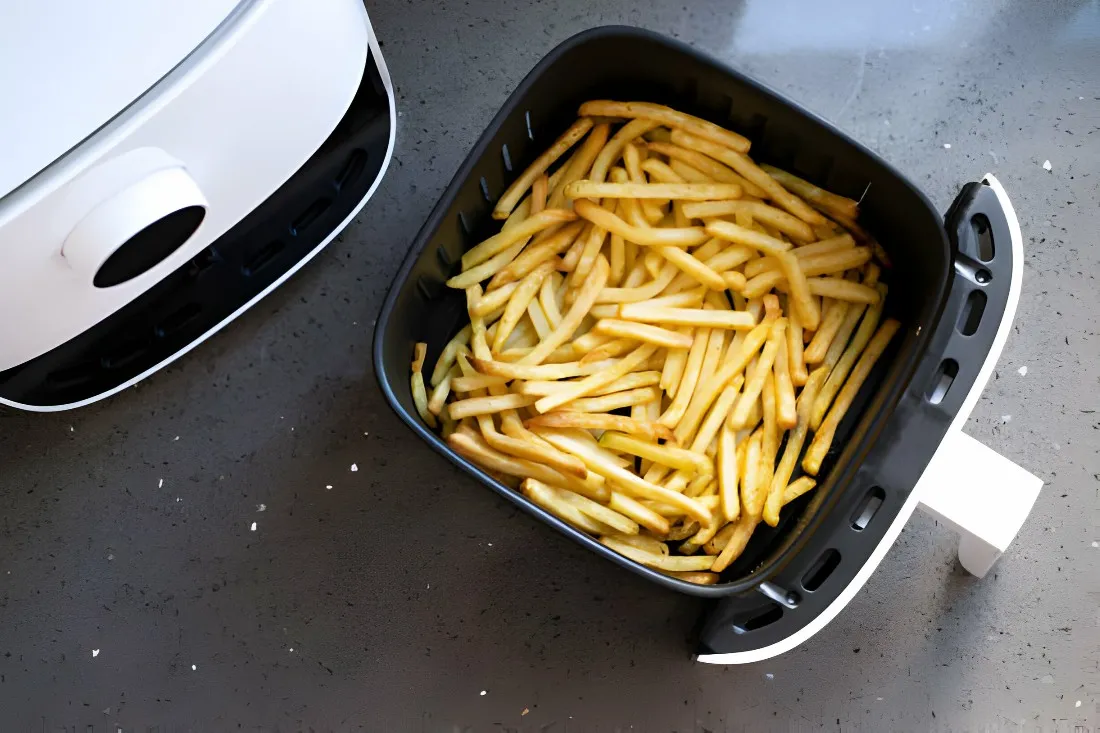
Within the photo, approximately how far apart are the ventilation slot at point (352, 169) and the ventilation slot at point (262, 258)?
103 mm

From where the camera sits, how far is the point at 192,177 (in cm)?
77

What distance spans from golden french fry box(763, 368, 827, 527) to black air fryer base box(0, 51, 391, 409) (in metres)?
0.58

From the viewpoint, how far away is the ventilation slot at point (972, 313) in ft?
3.20

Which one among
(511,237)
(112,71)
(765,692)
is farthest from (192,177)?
(765,692)

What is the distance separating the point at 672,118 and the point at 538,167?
0.17 meters

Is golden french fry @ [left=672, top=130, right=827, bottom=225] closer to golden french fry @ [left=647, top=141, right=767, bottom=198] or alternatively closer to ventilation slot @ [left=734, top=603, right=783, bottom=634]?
golden french fry @ [left=647, top=141, right=767, bottom=198]

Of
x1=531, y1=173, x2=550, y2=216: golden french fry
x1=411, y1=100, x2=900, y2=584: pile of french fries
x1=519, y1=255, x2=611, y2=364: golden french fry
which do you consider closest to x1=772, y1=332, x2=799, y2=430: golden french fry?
x1=411, y1=100, x2=900, y2=584: pile of french fries

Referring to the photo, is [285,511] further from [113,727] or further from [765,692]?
[765,692]

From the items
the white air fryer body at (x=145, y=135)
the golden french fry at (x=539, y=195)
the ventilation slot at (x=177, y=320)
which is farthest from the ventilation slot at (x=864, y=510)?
the ventilation slot at (x=177, y=320)

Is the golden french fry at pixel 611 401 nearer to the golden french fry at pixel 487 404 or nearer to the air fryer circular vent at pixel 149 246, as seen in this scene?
the golden french fry at pixel 487 404

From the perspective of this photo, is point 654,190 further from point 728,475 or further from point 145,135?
point 145,135

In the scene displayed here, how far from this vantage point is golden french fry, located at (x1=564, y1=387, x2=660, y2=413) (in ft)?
3.40

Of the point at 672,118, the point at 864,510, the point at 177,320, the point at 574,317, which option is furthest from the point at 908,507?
the point at 177,320

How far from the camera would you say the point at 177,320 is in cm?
112
